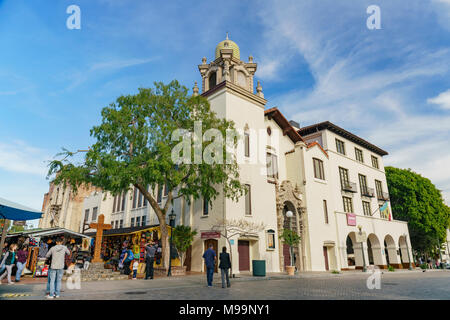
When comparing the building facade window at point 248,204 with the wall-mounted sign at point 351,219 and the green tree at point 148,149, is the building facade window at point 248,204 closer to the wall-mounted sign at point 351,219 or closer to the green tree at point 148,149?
the green tree at point 148,149

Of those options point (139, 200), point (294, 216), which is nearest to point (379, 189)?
point (294, 216)

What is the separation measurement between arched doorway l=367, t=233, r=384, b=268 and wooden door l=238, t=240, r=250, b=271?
18761mm

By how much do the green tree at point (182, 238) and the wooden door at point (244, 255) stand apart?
12.0 feet

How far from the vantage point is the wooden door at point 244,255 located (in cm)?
2205

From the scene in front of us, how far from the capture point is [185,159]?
59.7 ft

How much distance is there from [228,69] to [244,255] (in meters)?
15.7

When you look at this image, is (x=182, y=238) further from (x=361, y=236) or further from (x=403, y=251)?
(x=403, y=251)

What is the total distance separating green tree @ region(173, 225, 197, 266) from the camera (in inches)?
875

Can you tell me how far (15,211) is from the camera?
9.67 meters

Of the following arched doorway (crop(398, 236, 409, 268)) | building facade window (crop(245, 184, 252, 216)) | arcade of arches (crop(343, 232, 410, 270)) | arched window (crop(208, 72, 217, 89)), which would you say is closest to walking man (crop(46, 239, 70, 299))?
building facade window (crop(245, 184, 252, 216))
